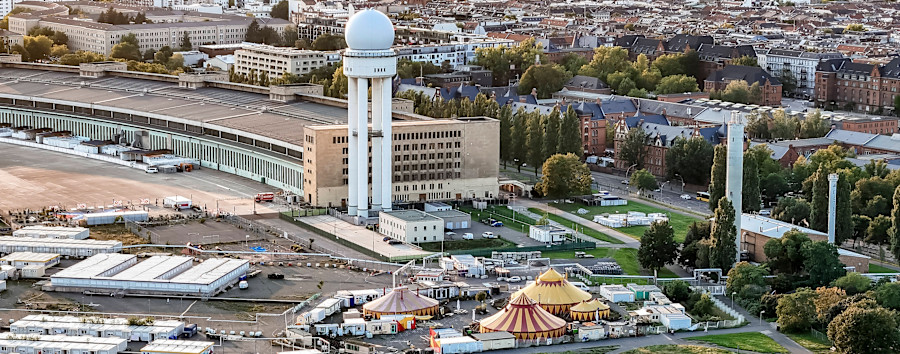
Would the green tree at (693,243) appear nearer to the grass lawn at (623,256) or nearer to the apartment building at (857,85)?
the grass lawn at (623,256)

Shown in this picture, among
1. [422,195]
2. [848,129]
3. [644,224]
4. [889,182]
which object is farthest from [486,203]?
[848,129]

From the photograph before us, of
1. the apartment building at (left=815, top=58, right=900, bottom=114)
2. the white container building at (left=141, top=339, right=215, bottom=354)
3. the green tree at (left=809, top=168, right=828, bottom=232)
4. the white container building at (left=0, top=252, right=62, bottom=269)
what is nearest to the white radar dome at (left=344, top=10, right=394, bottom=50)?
the white container building at (left=0, top=252, right=62, bottom=269)

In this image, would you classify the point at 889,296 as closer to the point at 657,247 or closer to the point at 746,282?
the point at 746,282

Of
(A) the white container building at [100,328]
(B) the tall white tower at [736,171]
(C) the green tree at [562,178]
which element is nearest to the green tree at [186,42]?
(C) the green tree at [562,178]

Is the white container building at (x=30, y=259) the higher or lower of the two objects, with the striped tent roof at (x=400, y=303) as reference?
higher

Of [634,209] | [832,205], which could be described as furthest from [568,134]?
[832,205]

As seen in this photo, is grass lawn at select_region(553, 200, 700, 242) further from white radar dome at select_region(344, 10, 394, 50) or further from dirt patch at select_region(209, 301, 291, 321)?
dirt patch at select_region(209, 301, 291, 321)
